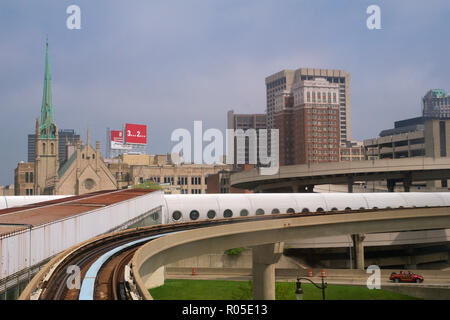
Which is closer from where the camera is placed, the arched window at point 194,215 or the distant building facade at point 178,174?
the arched window at point 194,215

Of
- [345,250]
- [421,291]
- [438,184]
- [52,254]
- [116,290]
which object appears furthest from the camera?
[438,184]

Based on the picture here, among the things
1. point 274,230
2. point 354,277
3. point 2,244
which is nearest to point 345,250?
point 354,277

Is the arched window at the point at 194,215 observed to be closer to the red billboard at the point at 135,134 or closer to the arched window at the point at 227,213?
the arched window at the point at 227,213

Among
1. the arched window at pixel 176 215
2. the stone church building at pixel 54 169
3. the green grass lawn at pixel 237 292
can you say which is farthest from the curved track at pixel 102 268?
the stone church building at pixel 54 169

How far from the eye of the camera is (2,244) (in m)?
16.2

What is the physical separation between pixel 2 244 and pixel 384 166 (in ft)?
253

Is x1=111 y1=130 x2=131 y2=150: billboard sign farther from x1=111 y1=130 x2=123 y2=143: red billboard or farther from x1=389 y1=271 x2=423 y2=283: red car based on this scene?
x1=389 y1=271 x2=423 y2=283: red car

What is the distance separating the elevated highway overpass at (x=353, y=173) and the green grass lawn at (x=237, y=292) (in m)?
40.6

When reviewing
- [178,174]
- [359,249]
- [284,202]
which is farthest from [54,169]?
[284,202]

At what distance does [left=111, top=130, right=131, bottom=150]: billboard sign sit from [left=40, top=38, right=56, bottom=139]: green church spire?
22721 millimetres

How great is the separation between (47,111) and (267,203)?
14076cm

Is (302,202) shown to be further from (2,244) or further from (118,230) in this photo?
(2,244)

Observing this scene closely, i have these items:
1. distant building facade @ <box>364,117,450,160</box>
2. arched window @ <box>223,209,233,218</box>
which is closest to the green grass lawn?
arched window @ <box>223,209,233,218</box>

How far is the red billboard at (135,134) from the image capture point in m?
178
